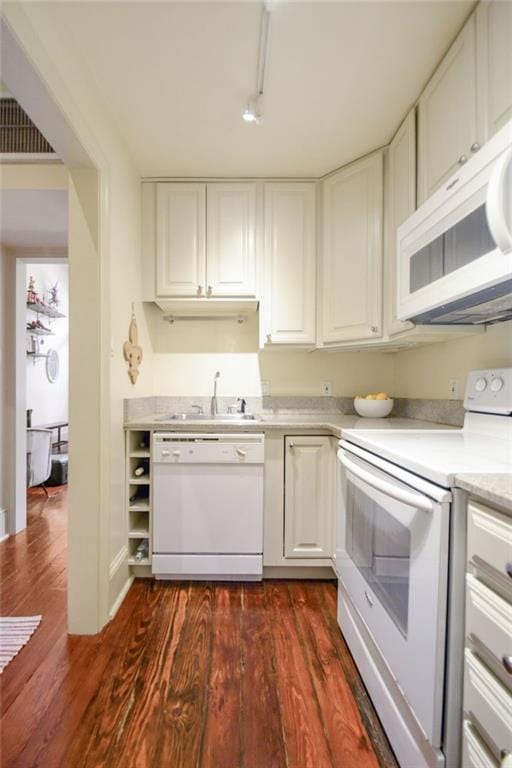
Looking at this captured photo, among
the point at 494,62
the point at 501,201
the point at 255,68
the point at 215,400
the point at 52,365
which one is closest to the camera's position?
the point at 501,201

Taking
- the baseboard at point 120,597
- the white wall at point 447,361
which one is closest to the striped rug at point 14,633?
the baseboard at point 120,597

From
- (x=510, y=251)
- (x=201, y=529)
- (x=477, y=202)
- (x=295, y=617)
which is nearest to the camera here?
(x=510, y=251)

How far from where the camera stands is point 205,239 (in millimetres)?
2145

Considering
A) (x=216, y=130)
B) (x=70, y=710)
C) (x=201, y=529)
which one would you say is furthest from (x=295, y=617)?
(x=216, y=130)

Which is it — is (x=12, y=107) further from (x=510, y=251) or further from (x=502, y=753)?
(x=502, y=753)

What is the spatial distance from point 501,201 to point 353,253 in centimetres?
122

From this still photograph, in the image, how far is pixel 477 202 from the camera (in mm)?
922

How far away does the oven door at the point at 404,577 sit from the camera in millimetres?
814

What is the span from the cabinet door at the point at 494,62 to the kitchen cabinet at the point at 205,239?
50.3 inches

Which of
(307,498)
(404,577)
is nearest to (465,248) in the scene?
(404,577)

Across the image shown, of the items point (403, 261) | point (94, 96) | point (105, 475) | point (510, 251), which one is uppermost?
Answer: point (94, 96)

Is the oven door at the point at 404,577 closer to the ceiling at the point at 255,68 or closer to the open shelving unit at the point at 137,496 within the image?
the open shelving unit at the point at 137,496

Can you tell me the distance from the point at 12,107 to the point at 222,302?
1412 mm

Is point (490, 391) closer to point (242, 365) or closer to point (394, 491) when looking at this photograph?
point (394, 491)
